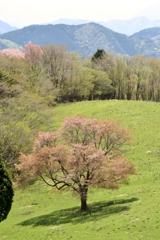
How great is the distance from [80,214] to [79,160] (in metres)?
5.49

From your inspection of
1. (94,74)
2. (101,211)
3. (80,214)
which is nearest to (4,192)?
(80,214)

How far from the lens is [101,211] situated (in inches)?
1190

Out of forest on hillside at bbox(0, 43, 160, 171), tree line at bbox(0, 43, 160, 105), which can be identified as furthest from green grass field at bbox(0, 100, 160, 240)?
tree line at bbox(0, 43, 160, 105)

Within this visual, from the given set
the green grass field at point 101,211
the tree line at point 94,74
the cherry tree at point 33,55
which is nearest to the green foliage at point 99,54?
the tree line at point 94,74

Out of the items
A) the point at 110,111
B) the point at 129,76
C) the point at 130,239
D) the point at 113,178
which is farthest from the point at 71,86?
the point at 130,239

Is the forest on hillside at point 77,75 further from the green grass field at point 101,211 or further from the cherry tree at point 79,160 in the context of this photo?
the cherry tree at point 79,160

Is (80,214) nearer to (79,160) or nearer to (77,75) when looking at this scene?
(79,160)

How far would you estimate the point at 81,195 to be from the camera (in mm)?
31109

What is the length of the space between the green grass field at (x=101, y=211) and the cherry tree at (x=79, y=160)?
8.37ft

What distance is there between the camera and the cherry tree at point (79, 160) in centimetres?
3030

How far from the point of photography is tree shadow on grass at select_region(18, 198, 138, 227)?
2871 cm

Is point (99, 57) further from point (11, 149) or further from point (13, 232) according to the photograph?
point (13, 232)

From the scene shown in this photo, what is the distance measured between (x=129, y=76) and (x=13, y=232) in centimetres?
9175

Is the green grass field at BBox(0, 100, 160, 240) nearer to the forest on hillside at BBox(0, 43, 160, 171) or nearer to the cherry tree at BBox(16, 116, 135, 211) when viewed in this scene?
the cherry tree at BBox(16, 116, 135, 211)
